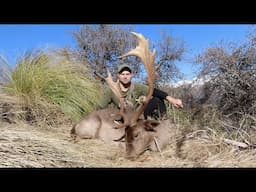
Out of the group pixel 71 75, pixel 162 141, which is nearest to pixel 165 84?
pixel 71 75

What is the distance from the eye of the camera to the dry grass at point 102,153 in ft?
12.8

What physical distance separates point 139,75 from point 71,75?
0.97 meters

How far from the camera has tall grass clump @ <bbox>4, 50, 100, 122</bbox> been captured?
5414 mm

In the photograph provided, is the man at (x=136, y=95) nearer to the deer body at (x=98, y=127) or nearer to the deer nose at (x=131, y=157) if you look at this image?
the deer body at (x=98, y=127)

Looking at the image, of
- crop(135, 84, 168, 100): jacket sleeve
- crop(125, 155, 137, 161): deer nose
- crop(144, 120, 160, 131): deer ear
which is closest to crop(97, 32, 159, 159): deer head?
crop(144, 120, 160, 131): deer ear

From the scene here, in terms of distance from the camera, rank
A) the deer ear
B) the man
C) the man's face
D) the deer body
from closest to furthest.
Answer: the deer ear < the deer body < the man < the man's face

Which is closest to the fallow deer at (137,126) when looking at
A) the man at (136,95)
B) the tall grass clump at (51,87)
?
the man at (136,95)

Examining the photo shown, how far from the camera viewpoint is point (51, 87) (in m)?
5.72

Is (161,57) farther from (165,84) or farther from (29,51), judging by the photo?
(29,51)

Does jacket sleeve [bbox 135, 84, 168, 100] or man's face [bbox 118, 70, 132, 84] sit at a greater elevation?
man's face [bbox 118, 70, 132, 84]

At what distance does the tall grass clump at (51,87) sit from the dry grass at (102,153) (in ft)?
2.52

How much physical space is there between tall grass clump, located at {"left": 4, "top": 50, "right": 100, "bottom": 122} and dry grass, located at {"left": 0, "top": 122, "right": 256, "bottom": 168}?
0.77 meters

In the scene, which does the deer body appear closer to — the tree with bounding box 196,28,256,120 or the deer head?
the deer head

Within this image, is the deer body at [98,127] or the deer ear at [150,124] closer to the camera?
the deer ear at [150,124]
